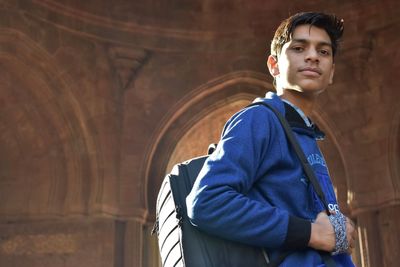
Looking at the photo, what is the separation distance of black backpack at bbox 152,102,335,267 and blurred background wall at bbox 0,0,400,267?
7.30 m

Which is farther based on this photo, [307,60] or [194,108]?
[194,108]

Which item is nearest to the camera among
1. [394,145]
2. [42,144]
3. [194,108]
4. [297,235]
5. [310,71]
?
[297,235]

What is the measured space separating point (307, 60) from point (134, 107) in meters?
7.93

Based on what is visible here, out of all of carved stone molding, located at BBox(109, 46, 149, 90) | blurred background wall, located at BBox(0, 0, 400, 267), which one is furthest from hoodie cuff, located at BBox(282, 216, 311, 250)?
carved stone molding, located at BBox(109, 46, 149, 90)

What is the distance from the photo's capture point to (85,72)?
9.40 metres

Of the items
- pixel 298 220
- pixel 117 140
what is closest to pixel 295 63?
pixel 298 220

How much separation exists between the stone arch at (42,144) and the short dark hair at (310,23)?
752 cm

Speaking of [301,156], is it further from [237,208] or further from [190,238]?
[190,238]

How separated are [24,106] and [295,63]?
26.4ft

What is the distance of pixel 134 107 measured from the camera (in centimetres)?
962

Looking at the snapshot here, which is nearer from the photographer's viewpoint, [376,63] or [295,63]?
[295,63]

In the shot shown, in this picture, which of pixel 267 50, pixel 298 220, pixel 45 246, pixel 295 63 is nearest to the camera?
pixel 298 220

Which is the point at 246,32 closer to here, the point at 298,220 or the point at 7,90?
the point at 7,90

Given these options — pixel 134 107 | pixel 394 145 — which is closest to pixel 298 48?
pixel 394 145
